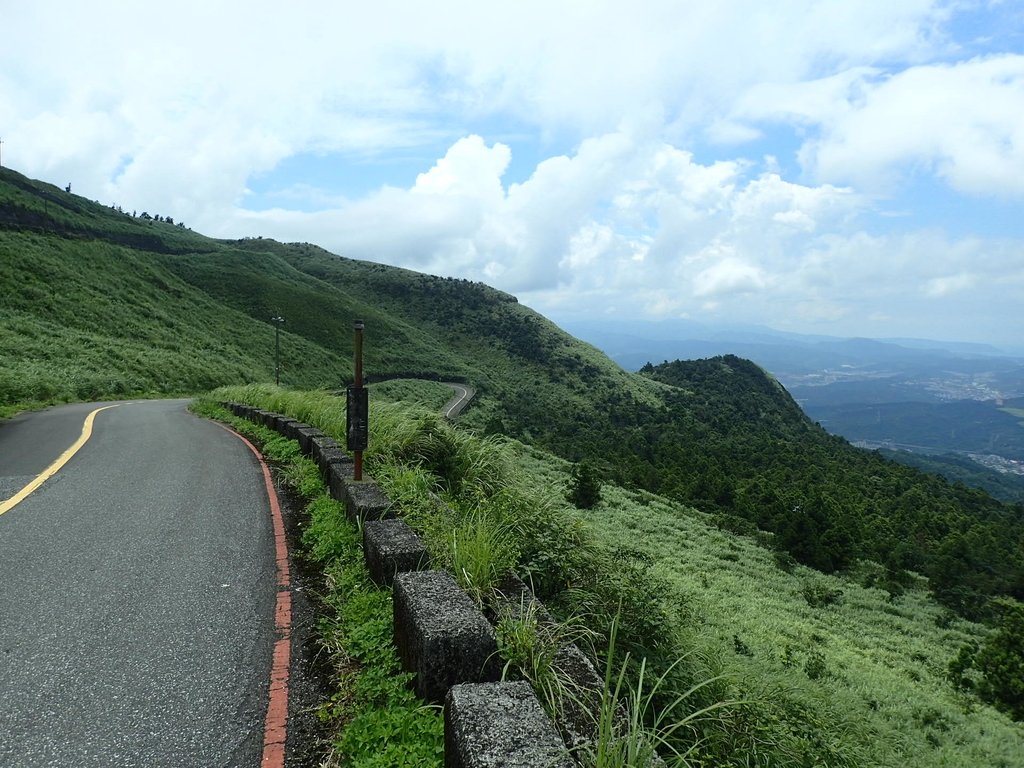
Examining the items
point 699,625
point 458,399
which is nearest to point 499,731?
point 699,625

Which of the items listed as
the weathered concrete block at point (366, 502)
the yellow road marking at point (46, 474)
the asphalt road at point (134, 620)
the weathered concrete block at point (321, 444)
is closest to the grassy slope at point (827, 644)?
the weathered concrete block at point (366, 502)

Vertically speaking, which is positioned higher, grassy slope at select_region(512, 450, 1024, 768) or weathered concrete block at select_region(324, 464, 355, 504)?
weathered concrete block at select_region(324, 464, 355, 504)

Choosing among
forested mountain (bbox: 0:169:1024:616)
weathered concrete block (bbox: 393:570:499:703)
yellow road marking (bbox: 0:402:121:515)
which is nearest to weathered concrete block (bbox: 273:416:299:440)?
yellow road marking (bbox: 0:402:121:515)

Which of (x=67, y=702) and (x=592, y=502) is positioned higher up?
(x=67, y=702)

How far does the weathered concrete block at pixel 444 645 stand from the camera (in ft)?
10.5

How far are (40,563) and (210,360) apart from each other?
152 ft

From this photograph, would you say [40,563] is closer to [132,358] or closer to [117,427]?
[117,427]

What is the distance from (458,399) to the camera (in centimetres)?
6794

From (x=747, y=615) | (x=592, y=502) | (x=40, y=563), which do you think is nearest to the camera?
(x=40, y=563)

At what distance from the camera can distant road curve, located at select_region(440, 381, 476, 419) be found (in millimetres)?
58166

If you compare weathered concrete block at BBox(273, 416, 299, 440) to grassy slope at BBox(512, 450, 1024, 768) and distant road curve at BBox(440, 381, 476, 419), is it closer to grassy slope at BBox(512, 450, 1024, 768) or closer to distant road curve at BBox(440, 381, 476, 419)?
grassy slope at BBox(512, 450, 1024, 768)

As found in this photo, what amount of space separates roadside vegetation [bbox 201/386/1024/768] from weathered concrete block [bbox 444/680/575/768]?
13.5 inches

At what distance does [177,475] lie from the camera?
8672 millimetres

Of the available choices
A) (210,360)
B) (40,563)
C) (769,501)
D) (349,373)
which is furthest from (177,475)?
(349,373)
